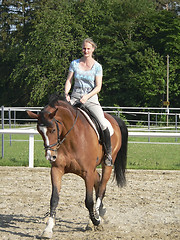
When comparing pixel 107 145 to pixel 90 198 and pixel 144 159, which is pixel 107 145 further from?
pixel 144 159

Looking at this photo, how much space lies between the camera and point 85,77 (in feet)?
19.7

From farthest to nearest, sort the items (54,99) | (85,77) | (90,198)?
1. (85,77)
2. (90,198)
3. (54,99)

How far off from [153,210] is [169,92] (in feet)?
108

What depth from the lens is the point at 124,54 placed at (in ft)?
135

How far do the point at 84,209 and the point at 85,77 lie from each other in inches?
87.3

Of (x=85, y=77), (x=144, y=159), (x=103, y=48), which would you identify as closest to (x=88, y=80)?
(x=85, y=77)

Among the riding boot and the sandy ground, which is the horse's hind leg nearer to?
the sandy ground

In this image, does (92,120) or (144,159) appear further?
(144,159)

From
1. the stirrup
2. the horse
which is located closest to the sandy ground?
the horse

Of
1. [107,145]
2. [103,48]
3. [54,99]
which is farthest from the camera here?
[103,48]

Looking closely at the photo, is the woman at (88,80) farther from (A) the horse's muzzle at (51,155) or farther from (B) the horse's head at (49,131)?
(A) the horse's muzzle at (51,155)

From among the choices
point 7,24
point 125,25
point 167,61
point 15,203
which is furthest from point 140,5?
point 15,203

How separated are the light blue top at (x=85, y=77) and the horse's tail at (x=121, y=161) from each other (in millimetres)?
1554

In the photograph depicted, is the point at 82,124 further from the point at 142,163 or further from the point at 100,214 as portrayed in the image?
the point at 142,163
